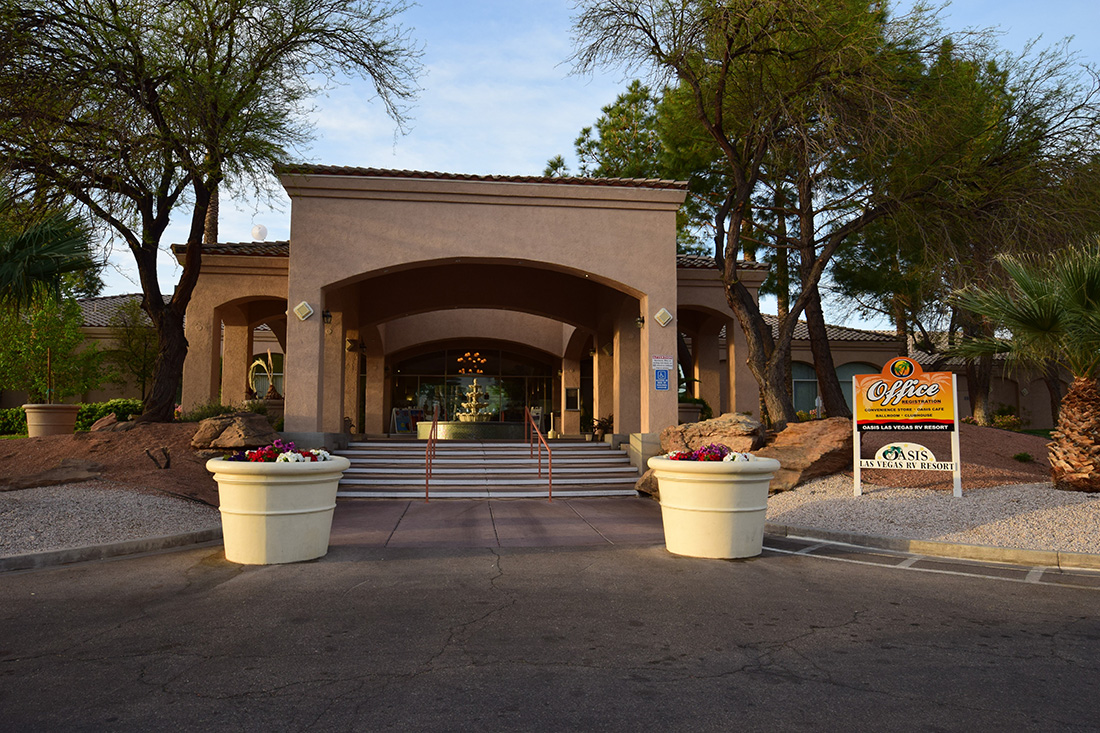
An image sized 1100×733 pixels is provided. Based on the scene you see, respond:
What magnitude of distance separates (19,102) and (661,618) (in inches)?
494

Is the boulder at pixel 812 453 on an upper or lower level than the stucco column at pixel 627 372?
lower

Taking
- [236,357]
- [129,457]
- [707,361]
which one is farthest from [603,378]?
[129,457]

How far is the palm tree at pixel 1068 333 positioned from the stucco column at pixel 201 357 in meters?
15.4

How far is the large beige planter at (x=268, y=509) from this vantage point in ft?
23.9

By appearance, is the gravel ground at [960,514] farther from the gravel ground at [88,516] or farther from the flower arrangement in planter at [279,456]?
the gravel ground at [88,516]

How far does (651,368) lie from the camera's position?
1526cm

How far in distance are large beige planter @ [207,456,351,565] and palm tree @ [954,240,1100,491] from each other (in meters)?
9.57

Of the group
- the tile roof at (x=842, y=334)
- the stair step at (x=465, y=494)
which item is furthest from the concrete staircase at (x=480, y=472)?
the tile roof at (x=842, y=334)

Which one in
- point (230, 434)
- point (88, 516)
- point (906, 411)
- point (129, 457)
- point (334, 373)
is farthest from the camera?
point (334, 373)

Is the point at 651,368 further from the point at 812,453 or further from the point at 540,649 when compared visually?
the point at 540,649

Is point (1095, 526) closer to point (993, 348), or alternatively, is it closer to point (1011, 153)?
point (993, 348)

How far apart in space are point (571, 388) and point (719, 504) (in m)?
17.8

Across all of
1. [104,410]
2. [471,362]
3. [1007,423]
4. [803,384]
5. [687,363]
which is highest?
[471,362]

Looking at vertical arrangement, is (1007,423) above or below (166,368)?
below
